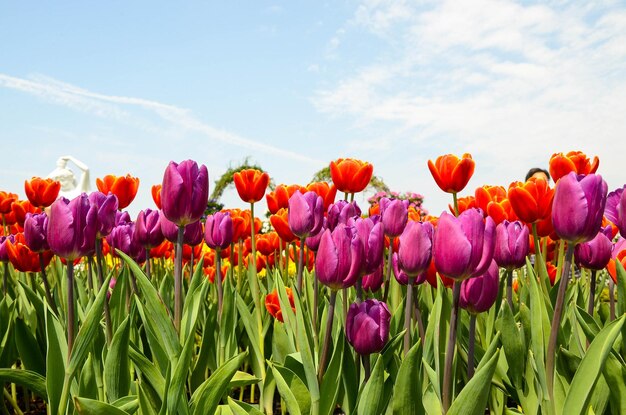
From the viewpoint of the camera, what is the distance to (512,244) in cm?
→ 193

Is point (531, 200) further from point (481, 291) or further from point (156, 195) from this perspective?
point (156, 195)

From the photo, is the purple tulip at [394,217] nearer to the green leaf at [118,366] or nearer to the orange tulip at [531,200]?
the orange tulip at [531,200]

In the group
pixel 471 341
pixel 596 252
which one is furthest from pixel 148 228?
pixel 596 252

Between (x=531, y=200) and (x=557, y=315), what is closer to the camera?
(x=557, y=315)

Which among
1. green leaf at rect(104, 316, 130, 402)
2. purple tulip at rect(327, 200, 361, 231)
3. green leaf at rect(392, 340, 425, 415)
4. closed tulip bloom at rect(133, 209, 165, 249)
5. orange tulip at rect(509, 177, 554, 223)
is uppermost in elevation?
orange tulip at rect(509, 177, 554, 223)

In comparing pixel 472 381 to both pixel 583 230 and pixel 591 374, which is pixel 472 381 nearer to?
pixel 591 374

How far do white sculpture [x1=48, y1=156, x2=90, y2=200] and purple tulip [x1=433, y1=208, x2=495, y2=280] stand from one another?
13867 mm

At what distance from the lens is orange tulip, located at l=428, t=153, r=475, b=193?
2562 millimetres

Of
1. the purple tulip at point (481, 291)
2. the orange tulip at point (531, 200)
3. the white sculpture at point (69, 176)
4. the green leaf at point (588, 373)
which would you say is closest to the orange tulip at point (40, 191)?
the orange tulip at point (531, 200)

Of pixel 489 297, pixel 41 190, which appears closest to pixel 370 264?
pixel 489 297

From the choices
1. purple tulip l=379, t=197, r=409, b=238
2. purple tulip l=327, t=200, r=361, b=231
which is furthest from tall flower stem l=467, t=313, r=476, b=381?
purple tulip l=327, t=200, r=361, b=231

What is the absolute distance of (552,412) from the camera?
1679mm

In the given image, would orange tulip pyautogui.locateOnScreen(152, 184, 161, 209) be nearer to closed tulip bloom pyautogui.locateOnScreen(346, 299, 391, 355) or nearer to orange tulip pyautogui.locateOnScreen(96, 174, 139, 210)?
orange tulip pyautogui.locateOnScreen(96, 174, 139, 210)

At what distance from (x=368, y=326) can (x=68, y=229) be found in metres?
1.02
